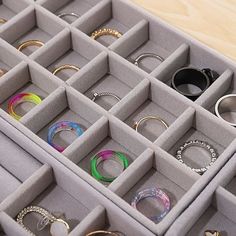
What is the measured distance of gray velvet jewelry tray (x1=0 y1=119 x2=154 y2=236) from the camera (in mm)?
1267

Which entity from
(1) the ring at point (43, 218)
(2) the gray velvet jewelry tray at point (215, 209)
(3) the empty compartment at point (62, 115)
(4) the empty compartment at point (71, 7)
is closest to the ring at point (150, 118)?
(3) the empty compartment at point (62, 115)

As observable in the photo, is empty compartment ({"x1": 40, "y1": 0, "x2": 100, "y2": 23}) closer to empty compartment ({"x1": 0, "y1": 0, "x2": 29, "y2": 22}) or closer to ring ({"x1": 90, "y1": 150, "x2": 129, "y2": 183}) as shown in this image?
empty compartment ({"x1": 0, "y1": 0, "x2": 29, "y2": 22})

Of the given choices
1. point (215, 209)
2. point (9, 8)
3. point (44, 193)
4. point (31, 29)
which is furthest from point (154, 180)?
point (9, 8)

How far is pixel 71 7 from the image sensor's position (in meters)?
1.77

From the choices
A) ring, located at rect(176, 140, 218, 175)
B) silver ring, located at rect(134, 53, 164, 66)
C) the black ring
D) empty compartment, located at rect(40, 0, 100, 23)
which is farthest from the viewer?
empty compartment, located at rect(40, 0, 100, 23)

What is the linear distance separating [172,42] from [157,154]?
399 mm

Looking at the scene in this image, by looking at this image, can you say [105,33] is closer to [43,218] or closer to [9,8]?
[9,8]

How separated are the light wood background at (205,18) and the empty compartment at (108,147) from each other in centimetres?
42

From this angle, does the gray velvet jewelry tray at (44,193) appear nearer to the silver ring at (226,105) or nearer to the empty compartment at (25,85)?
the empty compartment at (25,85)

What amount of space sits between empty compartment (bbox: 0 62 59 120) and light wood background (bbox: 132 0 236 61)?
1.39 feet

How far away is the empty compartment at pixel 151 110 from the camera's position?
58.2 inches

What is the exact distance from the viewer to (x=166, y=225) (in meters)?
1.24

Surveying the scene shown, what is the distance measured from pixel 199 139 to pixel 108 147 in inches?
9.3

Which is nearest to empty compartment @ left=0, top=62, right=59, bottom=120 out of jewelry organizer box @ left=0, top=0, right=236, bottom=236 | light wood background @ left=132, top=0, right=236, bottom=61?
jewelry organizer box @ left=0, top=0, right=236, bottom=236
